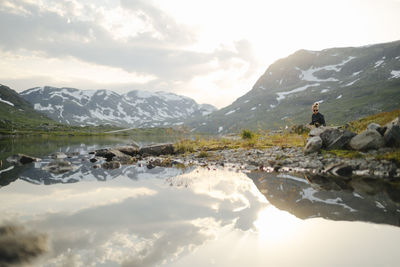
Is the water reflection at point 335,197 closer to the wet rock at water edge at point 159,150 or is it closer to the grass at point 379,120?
the grass at point 379,120

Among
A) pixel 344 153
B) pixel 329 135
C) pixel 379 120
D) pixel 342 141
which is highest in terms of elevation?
pixel 379 120

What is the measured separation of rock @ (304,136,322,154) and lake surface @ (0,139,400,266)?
532 centimetres

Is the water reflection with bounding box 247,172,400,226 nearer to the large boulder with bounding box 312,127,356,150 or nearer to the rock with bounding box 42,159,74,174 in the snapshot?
the large boulder with bounding box 312,127,356,150

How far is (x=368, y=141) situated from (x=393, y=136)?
3.35 ft

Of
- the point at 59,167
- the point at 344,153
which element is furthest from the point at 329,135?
the point at 59,167

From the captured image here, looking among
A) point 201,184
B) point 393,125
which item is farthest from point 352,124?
point 201,184

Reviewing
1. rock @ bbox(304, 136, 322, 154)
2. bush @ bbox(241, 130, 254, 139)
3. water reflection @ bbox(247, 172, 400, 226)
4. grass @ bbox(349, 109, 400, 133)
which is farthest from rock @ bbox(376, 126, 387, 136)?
bush @ bbox(241, 130, 254, 139)

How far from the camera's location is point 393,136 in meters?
11.8

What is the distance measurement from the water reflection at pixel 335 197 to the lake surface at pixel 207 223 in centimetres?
3

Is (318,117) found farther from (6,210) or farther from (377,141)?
(6,210)

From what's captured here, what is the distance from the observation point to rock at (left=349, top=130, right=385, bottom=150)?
39.7 feet

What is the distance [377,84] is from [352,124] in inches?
7621

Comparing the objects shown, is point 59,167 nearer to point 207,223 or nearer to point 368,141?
point 207,223

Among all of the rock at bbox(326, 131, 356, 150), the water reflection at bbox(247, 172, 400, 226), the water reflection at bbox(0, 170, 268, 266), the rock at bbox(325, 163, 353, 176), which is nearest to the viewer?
the water reflection at bbox(0, 170, 268, 266)
